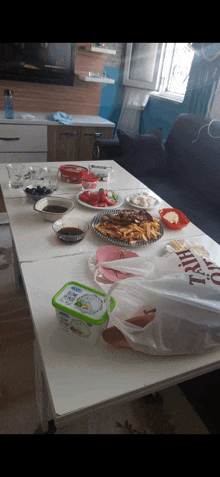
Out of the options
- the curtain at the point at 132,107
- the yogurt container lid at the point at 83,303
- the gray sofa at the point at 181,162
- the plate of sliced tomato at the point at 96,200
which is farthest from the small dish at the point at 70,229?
the curtain at the point at 132,107

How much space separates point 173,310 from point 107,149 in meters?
2.10

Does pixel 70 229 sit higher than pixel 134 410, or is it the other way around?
pixel 70 229

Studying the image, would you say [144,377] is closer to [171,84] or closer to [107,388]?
[107,388]

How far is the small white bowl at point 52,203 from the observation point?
115 cm

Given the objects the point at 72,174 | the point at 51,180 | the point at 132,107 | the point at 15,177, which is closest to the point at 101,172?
the point at 72,174

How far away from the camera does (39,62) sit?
9.33 ft

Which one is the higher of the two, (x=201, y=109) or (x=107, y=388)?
(x=201, y=109)

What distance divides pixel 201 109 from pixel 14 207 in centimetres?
242

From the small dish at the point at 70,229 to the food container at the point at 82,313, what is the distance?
0.37 meters

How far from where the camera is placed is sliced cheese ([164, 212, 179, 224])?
4.14 feet

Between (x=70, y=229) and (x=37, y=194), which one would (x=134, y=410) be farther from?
(x=37, y=194)

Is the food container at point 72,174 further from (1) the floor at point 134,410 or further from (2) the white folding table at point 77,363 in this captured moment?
(1) the floor at point 134,410
